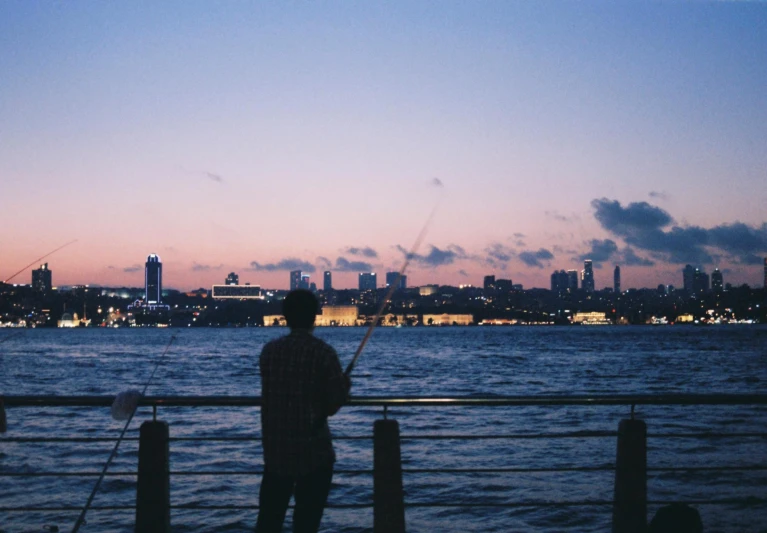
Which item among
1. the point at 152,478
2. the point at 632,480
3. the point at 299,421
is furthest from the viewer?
the point at 632,480

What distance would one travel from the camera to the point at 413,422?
2375 cm

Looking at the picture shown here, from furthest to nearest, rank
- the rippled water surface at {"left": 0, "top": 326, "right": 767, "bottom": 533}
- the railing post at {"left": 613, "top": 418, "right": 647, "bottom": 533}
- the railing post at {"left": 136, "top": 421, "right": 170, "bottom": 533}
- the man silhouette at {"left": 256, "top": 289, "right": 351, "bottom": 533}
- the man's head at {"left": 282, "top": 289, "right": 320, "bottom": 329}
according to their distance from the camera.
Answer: the rippled water surface at {"left": 0, "top": 326, "right": 767, "bottom": 533}, the railing post at {"left": 613, "top": 418, "right": 647, "bottom": 533}, the railing post at {"left": 136, "top": 421, "right": 170, "bottom": 533}, the man's head at {"left": 282, "top": 289, "right": 320, "bottom": 329}, the man silhouette at {"left": 256, "top": 289, "right": 351, "bottom": 533}

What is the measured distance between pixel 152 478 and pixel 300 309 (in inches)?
62.8

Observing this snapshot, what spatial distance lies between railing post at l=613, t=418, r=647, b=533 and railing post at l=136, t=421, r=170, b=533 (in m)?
2.73

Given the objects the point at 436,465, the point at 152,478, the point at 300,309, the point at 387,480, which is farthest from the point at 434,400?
the point at 436,465

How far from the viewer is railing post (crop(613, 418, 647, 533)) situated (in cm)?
498

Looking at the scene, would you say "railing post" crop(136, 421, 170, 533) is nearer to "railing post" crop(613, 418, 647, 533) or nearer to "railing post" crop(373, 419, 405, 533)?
"railing post" crop(373, 419, 405, 533)

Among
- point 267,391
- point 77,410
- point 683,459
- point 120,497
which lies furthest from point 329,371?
point 77,410

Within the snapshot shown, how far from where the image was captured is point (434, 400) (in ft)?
16.1

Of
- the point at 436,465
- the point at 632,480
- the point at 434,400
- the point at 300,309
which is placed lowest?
the point at 436,465

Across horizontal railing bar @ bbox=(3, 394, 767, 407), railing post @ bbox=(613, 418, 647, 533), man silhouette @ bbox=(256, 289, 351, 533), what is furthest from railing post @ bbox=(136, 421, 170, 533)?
railing post @ bbox=(613, 418, 647, 533)

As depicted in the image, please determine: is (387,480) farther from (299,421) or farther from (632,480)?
(632,480)

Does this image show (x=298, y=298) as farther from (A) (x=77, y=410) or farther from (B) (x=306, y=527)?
(A) (x=77, y=410)

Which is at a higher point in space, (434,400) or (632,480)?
(434,400)
